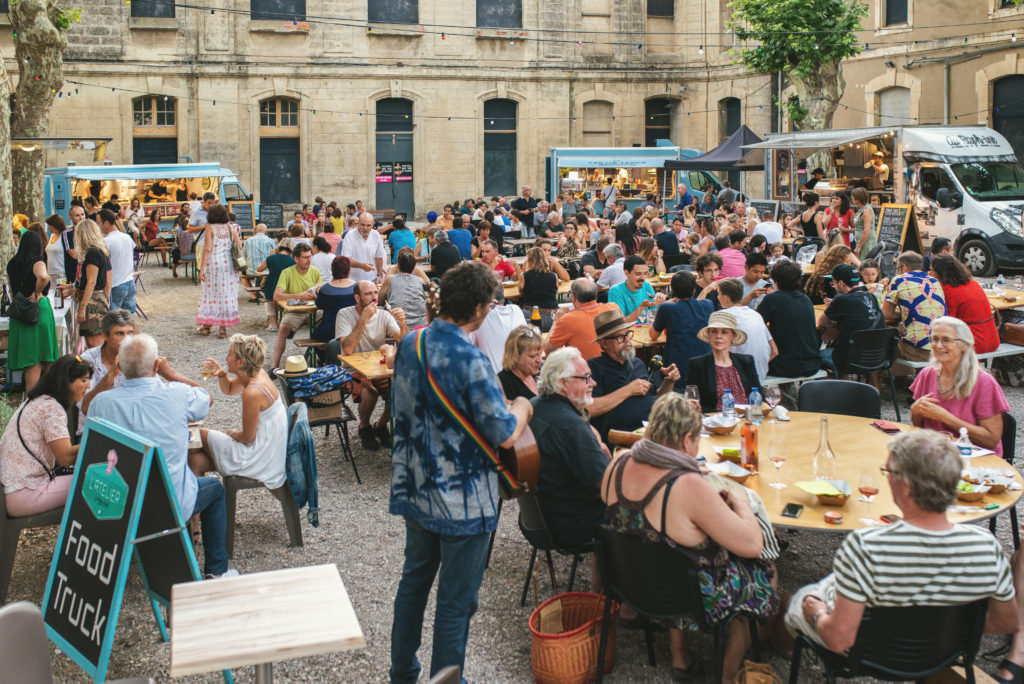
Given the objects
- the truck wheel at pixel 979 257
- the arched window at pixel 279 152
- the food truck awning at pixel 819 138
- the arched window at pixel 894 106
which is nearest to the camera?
the truck wheel at pixel 979 257

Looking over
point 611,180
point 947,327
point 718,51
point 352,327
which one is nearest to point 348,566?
point 352,327

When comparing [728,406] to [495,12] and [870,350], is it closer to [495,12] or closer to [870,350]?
[870,350]

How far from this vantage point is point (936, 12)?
21.3m

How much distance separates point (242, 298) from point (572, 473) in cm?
1218

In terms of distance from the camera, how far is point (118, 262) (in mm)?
10664

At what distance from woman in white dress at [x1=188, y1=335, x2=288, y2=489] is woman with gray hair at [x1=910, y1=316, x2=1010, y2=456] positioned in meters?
3.46

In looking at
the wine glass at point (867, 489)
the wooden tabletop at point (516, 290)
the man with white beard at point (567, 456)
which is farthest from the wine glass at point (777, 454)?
the wooden tabletop at point (516, 290)

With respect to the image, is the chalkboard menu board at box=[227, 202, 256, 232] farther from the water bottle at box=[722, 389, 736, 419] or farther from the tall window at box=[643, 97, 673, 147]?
the water bottle at box=[722, 389, 736, 419]

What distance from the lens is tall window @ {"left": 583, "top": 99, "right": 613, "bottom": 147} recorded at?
28625 mm

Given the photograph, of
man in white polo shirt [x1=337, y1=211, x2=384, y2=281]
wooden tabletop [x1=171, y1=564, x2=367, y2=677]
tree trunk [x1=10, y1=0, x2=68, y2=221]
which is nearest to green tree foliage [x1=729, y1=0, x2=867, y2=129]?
man in white polo shirt [x1=337, y1=211, x2=384, y2=281]

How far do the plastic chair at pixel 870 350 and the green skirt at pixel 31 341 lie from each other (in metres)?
6.70

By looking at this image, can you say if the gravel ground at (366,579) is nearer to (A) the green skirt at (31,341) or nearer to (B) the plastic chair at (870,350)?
(B) the plastic chair at (870,350)

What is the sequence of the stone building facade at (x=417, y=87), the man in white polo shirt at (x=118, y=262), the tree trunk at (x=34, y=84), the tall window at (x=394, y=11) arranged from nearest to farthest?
the man in white polo shirt at (x=118, y=262) < the tree trunk at (x=34, y=84) < the stone building facade at (x=417, y=87) < the tall window at (x=394, y=11)

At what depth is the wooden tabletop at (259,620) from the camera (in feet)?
9.15
